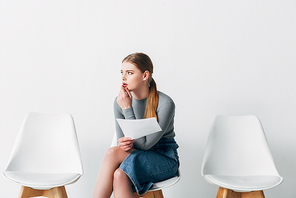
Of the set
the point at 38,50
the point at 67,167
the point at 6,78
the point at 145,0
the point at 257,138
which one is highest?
the point at 145,0

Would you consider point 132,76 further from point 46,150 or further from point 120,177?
point 46,150

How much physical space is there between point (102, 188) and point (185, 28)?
4.13 feet

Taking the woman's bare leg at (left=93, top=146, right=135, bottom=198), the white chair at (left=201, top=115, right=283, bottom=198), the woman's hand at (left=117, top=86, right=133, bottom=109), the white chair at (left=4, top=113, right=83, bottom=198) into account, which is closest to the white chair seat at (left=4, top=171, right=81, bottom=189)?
the white chair at (left=4, top=113, right=83, bottom=198)

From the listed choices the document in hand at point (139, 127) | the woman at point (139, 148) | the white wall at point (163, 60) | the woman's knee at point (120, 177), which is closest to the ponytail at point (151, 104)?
the woman at point (139, 148)

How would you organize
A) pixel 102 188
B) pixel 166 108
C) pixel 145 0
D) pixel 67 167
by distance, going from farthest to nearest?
pixel 145 0 < pixel 67 167 < pixel 166 108 < pixel 102 188

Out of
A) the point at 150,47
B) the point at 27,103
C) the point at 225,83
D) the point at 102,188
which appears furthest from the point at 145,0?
the point at 102,188

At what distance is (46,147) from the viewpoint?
69.2 inches

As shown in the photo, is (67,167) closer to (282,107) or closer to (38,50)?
(38,50)

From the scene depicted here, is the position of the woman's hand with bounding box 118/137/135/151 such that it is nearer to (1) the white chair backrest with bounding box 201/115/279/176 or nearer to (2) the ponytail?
(2) the ponytail

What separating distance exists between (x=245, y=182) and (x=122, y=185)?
2.11 feet

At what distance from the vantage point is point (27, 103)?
2.11 meters

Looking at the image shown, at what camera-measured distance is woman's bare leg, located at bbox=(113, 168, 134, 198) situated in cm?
127

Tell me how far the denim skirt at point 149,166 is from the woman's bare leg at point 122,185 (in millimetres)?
21

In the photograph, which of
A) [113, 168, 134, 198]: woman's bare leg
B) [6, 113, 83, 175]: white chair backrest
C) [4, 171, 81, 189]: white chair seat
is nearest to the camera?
[113, 168, 134, 198]: woman's bare leg
